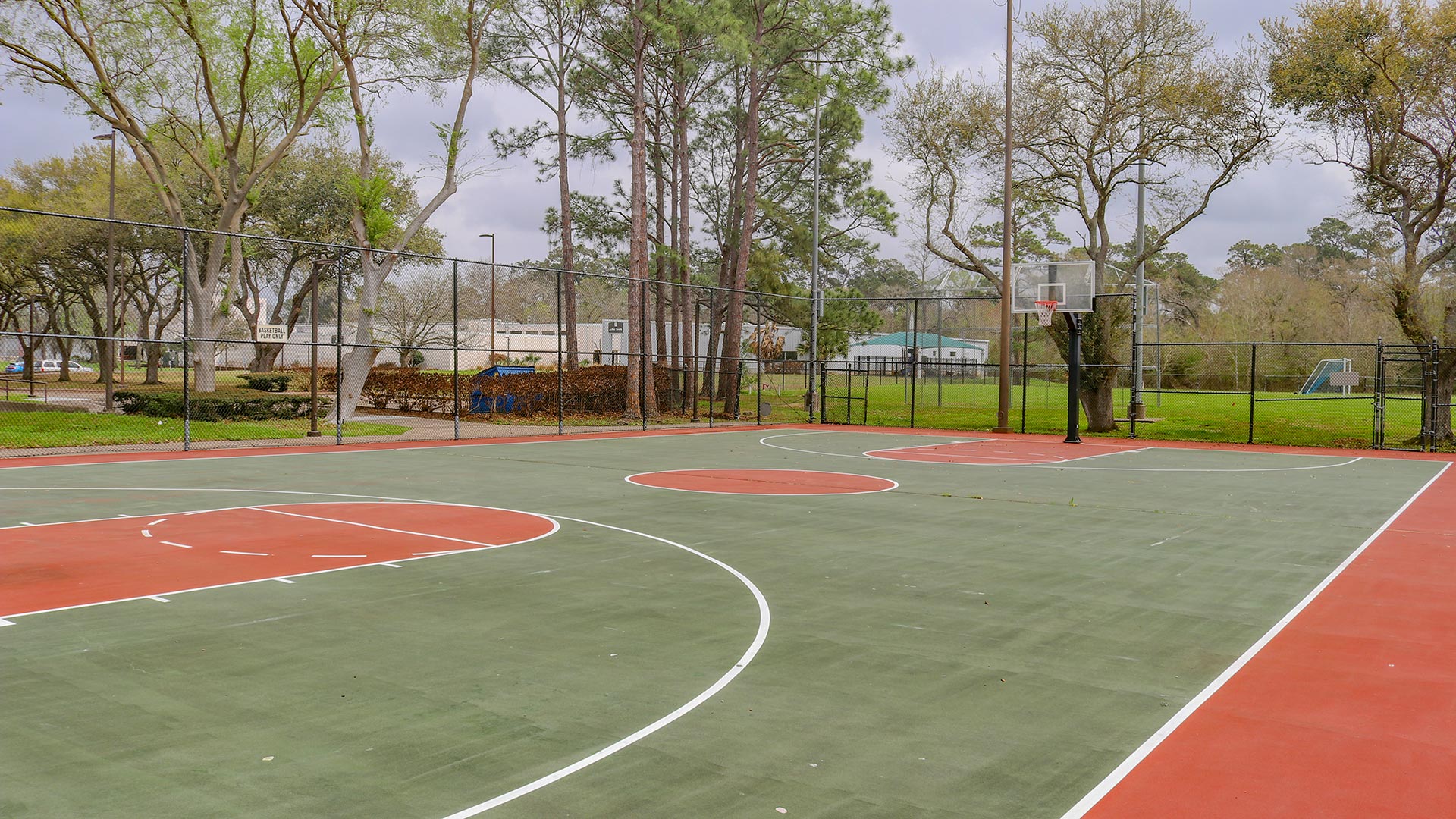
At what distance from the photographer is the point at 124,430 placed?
19234mm

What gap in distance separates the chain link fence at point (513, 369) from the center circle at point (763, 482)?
5.52 meters

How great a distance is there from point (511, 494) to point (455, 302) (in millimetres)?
8636

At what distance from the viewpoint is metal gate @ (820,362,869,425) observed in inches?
1036

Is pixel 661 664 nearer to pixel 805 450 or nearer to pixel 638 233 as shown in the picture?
pixel 805 450

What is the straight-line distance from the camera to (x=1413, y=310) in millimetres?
21531

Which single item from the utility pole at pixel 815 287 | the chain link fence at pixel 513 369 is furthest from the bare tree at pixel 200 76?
the utility pole at pixel 815 287

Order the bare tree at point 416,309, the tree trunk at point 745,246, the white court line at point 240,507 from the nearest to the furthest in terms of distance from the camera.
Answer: the white court line at point 240,507 < the tree trunk at point 745,246 < the bare tree at point 416,309

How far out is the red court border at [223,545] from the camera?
Answer: 21.5 feet

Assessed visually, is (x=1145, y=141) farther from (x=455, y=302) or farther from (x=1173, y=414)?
(x=455, y=302)

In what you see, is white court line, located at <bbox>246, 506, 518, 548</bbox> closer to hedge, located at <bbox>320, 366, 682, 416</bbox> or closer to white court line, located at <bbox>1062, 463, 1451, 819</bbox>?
white court line, located at <bbox>1062, 463, 1451, 819</bbox>

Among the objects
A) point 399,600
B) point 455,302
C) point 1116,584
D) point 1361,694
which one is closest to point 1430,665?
point 1361,694

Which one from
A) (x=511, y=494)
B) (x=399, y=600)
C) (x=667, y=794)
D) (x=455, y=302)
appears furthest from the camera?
(x=455, y=302)

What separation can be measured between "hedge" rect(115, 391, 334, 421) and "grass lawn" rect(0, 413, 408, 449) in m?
0.21

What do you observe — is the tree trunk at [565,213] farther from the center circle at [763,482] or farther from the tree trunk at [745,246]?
the center circle at [763,482]
